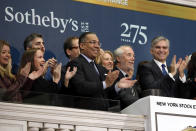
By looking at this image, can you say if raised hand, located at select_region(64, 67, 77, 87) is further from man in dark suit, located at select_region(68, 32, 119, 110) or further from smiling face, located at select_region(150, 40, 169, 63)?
smiling face, located at select_region(150, 40, 169, 63)

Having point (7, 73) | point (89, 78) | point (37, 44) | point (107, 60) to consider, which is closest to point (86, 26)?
point (107, 60)

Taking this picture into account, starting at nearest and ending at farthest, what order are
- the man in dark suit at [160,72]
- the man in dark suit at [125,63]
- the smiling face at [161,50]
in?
the man in dark suit at [125,63] < the man in dark suit at [160,72] < the smiling face at [161,50]

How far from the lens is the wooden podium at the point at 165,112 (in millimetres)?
9164

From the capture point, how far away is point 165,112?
9281 millimetres

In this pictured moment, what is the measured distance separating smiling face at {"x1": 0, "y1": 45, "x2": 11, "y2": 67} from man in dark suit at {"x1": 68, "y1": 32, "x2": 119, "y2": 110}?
3.90 feet

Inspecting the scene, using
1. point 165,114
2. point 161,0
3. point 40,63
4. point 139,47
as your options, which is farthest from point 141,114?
point 161,0

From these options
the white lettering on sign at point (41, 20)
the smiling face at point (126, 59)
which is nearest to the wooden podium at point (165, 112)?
the smiling face at point (126, 59)

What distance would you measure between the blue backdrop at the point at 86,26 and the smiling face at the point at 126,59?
0.15 metres

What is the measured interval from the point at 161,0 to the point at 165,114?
420 cm

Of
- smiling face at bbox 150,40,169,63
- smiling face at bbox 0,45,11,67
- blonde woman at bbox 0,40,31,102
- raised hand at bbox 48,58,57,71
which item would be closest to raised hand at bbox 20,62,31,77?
blonde woman at bbox 0,40,31,102

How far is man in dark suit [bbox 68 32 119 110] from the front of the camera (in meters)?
9.12

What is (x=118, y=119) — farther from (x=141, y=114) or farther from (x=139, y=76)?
(x=139, y=76)

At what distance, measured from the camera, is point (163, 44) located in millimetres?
12562

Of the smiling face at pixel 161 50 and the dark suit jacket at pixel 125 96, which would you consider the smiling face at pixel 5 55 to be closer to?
the dark suit jacket at pixel 125 96
